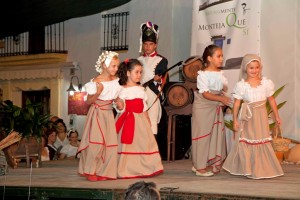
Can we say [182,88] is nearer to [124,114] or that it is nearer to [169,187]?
[124,114]

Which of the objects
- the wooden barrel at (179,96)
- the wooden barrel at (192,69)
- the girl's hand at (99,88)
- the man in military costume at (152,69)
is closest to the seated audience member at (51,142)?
the wooden barrel at (179,96)

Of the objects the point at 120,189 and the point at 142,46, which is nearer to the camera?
the point at 120,189

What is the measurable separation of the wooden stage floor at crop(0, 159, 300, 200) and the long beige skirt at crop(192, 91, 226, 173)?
0.59ft

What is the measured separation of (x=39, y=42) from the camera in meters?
15.9

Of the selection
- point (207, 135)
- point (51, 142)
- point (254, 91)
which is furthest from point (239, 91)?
point (51, 142)

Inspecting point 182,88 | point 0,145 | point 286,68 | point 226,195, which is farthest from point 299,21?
point 226,195

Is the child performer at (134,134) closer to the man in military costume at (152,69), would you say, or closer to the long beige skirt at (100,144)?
the long beige skirt at (100,144)

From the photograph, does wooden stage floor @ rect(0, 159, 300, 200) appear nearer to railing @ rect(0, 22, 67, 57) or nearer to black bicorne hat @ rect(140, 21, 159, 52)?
black bicorne hat @ rect(140, 21, 159, 52)

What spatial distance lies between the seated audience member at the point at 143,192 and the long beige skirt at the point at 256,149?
3.80 meters

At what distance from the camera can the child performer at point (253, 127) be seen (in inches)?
286

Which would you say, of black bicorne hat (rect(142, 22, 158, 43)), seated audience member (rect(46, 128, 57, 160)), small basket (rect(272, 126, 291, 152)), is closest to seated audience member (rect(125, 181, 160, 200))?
black bicorne hat (rect(142, 22, 158, 43))

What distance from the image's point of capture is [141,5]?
45.0 ft

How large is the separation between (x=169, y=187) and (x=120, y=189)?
435 millimetres

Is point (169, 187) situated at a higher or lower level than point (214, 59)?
lower
